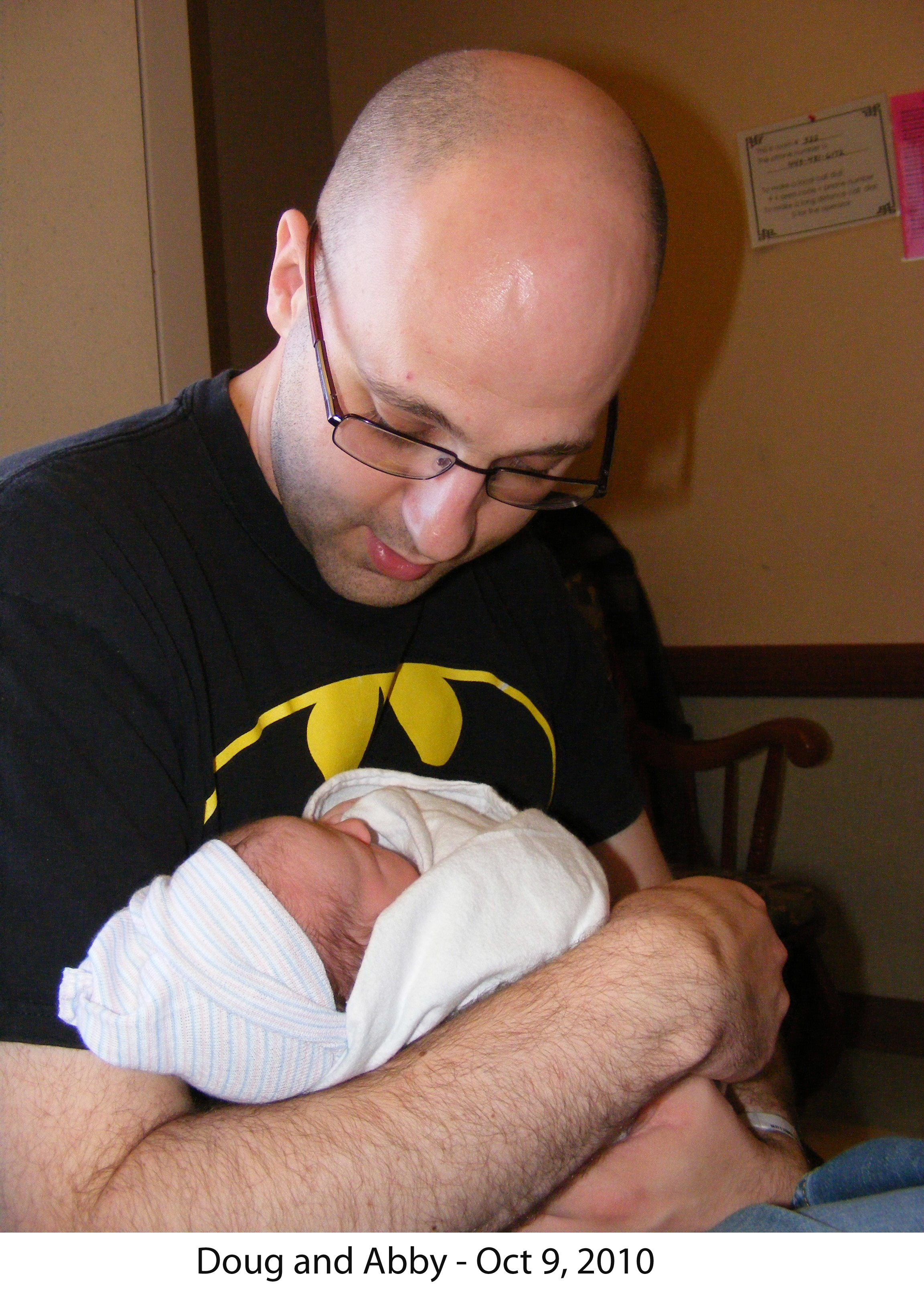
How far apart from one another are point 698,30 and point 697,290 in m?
0.66

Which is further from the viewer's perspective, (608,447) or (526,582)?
(526,582)

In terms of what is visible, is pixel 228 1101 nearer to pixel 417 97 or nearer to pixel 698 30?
pixel 417 97

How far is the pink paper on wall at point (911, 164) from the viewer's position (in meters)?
2.33

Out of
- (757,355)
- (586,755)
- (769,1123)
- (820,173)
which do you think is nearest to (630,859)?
(586,755)

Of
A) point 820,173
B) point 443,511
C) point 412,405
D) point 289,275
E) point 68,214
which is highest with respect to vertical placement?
point 820,173

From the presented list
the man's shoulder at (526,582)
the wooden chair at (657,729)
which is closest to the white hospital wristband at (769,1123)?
the man's shoulder at (526,582)

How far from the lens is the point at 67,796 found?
79 centimetres

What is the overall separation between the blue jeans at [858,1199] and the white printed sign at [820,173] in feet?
7.38

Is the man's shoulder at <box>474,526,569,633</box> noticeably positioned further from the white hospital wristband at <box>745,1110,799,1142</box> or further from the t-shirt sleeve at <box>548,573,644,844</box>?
the white hospital wristband at <box>745,1110,799,1142</box>

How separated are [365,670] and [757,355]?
187 cm

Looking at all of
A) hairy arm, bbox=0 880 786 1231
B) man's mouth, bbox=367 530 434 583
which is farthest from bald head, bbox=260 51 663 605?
hairy arm, bbox=0 880 786 1231

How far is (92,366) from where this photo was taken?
150 centimetres

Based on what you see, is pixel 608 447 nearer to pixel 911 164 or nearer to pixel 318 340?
pixel 318 340

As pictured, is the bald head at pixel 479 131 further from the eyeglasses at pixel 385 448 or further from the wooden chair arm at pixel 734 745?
the wooden chair arm at pixel 734 745
